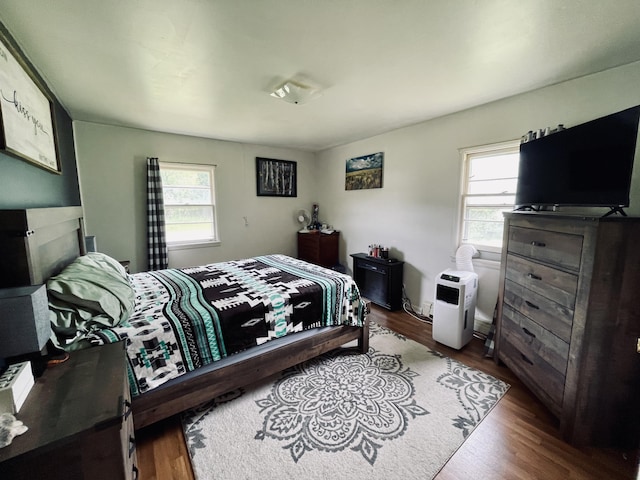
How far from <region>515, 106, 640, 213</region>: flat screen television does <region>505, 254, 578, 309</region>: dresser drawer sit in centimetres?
48

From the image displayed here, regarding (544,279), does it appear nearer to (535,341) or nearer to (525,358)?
(535,341)

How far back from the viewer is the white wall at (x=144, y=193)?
3.21 m

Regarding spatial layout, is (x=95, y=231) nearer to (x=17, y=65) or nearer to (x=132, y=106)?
(x=132, y=106)

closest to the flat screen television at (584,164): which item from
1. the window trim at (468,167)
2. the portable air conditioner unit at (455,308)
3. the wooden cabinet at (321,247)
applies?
the window trim at (468,167)

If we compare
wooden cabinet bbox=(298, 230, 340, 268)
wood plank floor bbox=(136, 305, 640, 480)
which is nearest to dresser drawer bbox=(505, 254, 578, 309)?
wood plank floor bbox=(136, 305, 640, 480)

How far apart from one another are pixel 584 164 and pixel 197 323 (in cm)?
275

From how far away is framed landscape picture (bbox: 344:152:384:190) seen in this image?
3785mm

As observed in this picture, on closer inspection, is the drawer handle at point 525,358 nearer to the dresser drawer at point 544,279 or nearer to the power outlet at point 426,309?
the dresser drawer at point 544,279

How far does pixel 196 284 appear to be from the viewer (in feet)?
7.38

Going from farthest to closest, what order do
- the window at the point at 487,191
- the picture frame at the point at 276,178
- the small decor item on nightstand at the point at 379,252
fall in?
the picture frame at the point at 276,178
the small decor item on nightstand at the point at 379,252
the window at the point at 487,191

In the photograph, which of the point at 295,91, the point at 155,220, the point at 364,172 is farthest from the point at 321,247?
the point at 295,91

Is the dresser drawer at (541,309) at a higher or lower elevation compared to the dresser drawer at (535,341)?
higher

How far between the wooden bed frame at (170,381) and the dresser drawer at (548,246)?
4.79 feet

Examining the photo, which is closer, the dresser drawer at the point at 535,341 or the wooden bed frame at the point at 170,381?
the wooden bed frame at the point at 170,381
